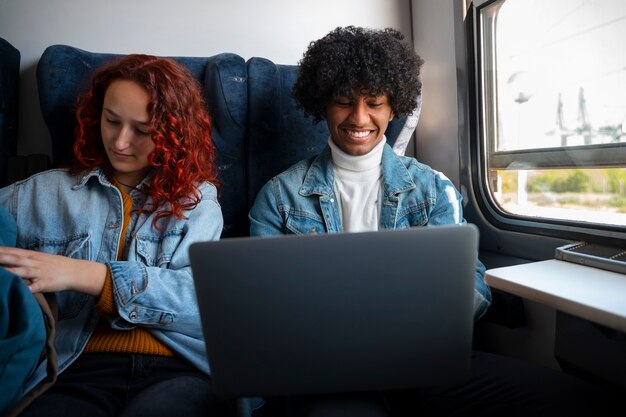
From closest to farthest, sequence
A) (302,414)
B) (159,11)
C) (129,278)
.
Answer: (302,414)
(129,278)
(159,11)

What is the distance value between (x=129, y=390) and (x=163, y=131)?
0.71m

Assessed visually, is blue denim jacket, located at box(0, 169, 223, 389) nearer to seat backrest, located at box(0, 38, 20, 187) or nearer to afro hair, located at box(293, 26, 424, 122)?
seat backrest, located at box(0, 38, 20, 187)

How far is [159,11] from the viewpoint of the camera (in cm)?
188

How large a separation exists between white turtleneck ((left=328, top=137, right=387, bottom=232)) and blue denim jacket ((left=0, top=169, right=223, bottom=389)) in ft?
1.42

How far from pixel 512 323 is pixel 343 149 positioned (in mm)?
849

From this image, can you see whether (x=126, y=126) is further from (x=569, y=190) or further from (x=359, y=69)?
(x=569, y=190)

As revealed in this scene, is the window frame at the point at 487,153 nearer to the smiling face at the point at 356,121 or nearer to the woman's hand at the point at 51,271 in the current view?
the smiling face at the point at 356,121

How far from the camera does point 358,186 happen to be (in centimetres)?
157

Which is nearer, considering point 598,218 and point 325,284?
point 325,284

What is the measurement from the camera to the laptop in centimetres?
68

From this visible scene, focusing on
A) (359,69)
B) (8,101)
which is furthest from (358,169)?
(8,101)

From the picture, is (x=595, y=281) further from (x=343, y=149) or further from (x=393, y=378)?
(x=343, y=149)

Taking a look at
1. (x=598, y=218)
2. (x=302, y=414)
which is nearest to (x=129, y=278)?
(x=302, y=414)

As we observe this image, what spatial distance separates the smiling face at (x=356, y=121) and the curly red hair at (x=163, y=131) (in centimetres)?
46
